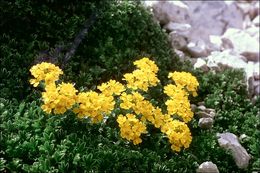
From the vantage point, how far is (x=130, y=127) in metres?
4.95

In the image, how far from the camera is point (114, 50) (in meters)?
6.55

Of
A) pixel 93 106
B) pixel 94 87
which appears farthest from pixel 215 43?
pixel 93 106

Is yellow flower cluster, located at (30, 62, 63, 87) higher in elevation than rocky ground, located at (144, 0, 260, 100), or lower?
lower

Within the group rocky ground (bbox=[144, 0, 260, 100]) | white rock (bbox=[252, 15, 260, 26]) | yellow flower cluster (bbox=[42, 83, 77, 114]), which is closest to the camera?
yellow flower cluster (bbox=[42, 83, 77, 114])

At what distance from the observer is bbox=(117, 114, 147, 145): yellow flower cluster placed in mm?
4926

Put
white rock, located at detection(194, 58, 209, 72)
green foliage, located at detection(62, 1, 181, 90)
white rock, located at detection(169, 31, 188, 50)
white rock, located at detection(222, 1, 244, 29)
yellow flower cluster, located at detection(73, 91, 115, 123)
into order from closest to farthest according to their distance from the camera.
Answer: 1. yellow flower cluster, located at detection(73, 91, 115, 123)
2. green foliage, located at detection(62, 1, 181, 90)
3. white rock, located at detection(194, 58, 209, 72)
4. white rock, located at detection(169, 31, 188, 50)
5. white rock, located at detection(222, 1, 244, 29)

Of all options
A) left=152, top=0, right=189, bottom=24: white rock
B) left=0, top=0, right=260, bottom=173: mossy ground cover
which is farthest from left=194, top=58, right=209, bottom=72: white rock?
left=152, top=0, right=189, bottom=24: white rock

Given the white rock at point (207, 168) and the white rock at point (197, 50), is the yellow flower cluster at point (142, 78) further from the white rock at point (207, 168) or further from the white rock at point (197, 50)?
the white rock at point (197, 50)

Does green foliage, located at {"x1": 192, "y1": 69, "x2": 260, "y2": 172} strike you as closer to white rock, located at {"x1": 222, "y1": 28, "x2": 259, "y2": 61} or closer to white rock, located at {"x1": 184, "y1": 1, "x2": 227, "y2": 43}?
white rock, located at {"x1": 222, "y1": 28, "x2": 259, "y2": 61}

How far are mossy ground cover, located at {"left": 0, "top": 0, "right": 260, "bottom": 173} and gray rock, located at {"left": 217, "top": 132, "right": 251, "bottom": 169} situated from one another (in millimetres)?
70

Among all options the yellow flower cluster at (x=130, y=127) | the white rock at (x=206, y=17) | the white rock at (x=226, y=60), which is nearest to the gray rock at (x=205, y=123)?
the yellow flower cluster at (x=130, y=127)

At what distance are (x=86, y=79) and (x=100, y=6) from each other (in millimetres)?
1403

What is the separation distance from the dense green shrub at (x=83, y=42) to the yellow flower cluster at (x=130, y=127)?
121 cm

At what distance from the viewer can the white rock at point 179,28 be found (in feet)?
26.4
